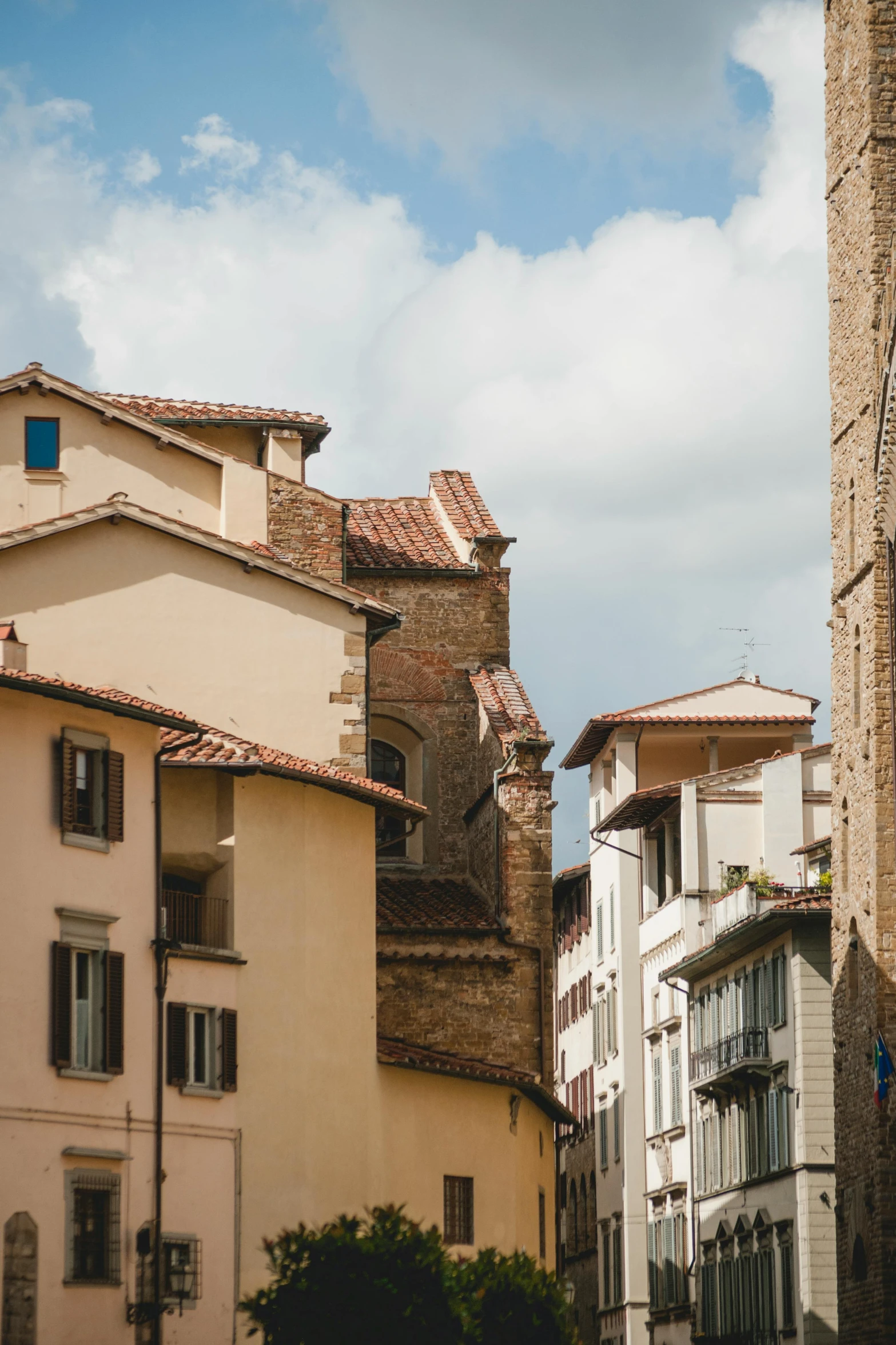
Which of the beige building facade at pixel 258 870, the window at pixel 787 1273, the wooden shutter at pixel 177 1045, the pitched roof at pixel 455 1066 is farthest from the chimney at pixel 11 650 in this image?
the window at pixel 787 1273

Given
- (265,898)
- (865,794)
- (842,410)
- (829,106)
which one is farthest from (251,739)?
(829,106)

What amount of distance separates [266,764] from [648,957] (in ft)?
95.3

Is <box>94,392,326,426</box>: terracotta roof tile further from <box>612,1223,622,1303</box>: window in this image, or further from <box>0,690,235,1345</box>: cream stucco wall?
<box>612,1223,622,1303</box>: window

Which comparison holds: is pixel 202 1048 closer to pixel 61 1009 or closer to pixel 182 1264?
pixel 182 1264

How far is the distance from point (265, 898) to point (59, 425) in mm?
9535

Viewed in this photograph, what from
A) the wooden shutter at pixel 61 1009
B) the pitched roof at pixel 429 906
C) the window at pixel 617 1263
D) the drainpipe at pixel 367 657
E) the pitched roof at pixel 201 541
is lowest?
the window at pixel 617 1263

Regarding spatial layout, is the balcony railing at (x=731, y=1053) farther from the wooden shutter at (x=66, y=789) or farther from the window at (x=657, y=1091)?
the wooden shutter at (x=66, y=789)

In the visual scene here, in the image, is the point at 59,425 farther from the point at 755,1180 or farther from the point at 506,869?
the point at 755,1180

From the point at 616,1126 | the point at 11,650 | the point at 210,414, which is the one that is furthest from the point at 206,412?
the point at 616,1126

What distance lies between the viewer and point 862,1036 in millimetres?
36094

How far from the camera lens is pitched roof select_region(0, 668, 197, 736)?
78.2ft

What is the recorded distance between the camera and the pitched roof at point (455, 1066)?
28.9 metres

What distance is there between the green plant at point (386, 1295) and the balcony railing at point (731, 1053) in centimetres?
2279

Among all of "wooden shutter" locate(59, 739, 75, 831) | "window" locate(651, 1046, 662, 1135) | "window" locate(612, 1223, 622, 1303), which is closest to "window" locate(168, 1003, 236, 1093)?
"wooden shutter" locate(59, 739, 75, 831)
